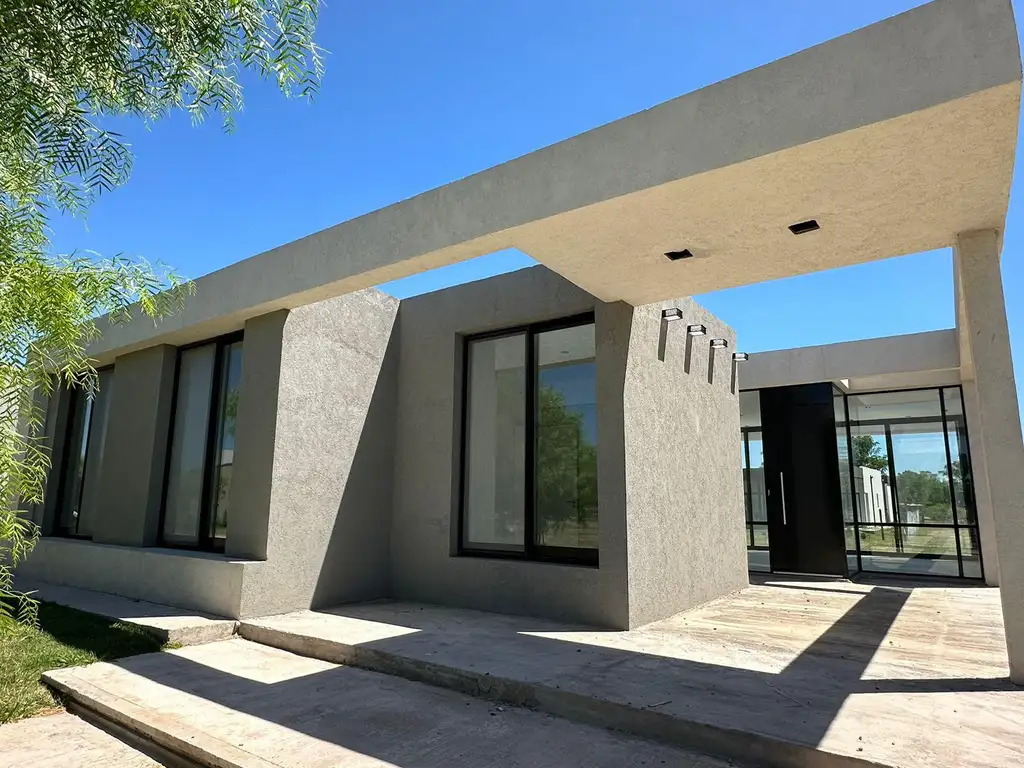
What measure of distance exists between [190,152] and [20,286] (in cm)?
273

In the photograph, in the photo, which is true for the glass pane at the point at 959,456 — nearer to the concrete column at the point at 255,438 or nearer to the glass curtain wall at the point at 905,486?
the glass curtain wall at the point at 905,486

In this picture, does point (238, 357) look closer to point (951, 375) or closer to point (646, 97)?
point (646, 97)

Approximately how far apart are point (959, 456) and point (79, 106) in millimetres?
11594

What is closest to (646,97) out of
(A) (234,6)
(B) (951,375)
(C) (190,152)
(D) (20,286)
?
(A) (234,6)

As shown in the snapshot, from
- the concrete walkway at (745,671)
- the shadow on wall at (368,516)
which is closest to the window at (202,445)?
the shadow on wall at (368,516)

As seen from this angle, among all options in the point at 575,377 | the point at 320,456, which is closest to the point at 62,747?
the point at 320,456

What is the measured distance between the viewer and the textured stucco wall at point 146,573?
18.3 feet

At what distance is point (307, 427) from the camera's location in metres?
6.20

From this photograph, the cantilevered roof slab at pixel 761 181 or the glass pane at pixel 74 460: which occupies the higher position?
the cantilevered roof slab at pixel 761 181

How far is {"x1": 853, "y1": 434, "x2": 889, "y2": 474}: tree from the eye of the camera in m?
10.4

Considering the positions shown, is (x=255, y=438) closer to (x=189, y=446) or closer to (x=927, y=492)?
(x=189, y=446)

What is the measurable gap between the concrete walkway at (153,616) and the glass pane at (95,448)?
5.26 feet

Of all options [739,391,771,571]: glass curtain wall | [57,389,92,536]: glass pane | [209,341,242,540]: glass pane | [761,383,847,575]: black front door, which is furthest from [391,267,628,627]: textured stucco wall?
[761,383,847,575]: black front door

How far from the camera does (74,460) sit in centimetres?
907
